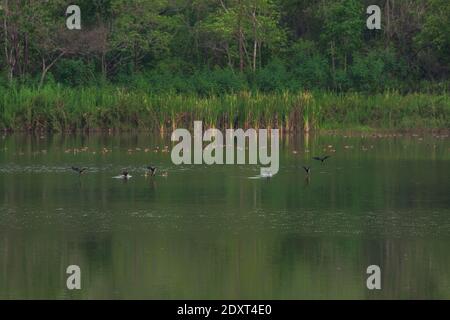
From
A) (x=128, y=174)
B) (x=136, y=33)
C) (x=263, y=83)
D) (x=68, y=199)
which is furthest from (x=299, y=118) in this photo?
(x=68, y=199)

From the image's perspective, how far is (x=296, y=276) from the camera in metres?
14.8

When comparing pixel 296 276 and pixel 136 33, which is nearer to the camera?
pixel 296 276

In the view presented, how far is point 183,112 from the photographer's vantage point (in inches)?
1505

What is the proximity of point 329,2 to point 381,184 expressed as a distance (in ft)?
82.5

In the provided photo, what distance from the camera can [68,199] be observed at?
70.9ft

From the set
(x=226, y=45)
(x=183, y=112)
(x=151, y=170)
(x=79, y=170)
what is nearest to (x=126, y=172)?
(x=151, y=170)

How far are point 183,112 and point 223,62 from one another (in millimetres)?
11086

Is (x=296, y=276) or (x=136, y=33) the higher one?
(x=136, y=33)

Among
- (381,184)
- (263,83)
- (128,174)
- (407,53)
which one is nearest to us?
(381,184)

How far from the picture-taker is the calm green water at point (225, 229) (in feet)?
47.3

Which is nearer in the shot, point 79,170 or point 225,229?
point 225,229

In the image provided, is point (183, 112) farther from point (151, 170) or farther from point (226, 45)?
point (151, 170)
